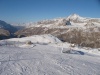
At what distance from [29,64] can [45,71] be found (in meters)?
2.44

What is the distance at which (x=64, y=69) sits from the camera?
628 inches

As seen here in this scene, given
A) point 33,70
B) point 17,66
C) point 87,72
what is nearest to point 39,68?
point 33,70

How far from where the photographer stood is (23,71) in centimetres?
1438

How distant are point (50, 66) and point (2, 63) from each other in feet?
15.0

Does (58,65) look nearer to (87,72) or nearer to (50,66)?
(50,66)

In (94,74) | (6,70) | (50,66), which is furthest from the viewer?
(50,66)

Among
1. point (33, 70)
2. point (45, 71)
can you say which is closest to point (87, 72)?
point (45, 71)

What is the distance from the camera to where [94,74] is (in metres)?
15.6

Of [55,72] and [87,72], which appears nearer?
[55,72]

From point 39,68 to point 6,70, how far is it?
118 inches

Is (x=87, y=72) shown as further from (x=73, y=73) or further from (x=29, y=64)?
(x=29, y=64)

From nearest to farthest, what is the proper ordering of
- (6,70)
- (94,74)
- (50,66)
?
(6,70), (94,74), (50,66)

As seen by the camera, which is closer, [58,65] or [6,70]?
[6,70]

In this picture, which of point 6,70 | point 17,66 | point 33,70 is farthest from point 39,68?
point 6,70
